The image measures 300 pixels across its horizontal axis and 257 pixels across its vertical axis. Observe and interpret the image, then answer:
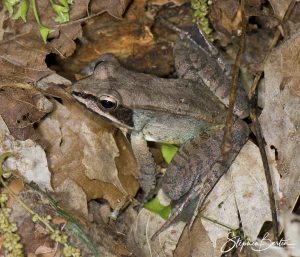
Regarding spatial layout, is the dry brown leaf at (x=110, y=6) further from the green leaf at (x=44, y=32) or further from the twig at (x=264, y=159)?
the twig at (x=264, y=159)

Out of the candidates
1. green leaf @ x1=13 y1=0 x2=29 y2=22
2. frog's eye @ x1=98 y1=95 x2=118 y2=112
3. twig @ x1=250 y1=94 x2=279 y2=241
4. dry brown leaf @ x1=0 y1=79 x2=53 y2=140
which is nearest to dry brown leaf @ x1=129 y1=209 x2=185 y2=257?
twig @ x1=250 y1=94 x2=279 y2=241

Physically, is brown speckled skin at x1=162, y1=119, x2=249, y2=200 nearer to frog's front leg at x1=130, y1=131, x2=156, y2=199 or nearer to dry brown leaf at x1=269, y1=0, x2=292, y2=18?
frog's front leg at x1=130, y1=131, x2=156, y2=199

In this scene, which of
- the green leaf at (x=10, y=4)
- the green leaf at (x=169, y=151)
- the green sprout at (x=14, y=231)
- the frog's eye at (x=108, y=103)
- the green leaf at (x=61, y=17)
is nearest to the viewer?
the green sprout at (x=14, y=231)

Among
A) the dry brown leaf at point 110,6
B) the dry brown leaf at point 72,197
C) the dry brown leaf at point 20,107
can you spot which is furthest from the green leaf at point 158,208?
the dry brown leaf at point 110,6

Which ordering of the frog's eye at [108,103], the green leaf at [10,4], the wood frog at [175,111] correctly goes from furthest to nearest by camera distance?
the green leaf at [10,4] < the wood frog at [175,111] < the frog's eye at [108,103]

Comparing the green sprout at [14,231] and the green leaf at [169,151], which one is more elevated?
the green leaf at [169,151]

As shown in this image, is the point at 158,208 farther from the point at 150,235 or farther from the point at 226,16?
the point at 226,16

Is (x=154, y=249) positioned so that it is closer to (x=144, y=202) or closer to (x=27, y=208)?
(x=144, y=202)
